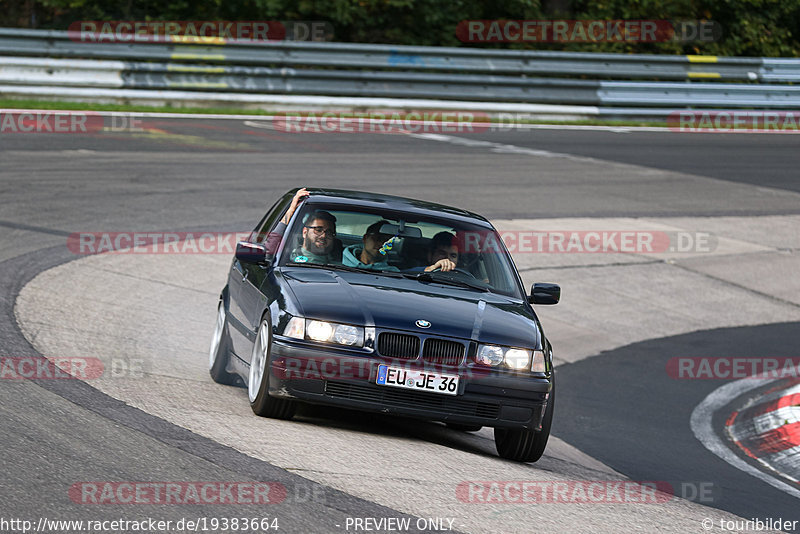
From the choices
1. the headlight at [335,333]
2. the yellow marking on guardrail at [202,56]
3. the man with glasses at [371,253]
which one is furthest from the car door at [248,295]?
the yellow marking on guardrail at [202,56]

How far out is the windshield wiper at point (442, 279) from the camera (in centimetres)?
781

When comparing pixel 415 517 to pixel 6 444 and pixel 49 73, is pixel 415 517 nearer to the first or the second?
pixel 6 444

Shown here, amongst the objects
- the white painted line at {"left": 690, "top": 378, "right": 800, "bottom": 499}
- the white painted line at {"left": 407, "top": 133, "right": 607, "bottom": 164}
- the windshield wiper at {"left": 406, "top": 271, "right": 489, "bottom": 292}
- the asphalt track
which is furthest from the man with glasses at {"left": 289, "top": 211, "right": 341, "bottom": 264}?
the white painted line at {"left": 407, "top": 133, "right": 607, "bottom": 164}

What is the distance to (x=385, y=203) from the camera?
8.37 metres

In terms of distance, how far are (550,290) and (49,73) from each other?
16744 millimetres

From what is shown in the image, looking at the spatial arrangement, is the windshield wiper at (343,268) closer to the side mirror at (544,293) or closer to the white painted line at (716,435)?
the side mirror at (544,293)

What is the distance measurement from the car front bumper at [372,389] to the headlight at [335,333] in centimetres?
6

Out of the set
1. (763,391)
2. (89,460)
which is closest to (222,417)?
(89,460)

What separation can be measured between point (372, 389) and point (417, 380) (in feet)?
0.86

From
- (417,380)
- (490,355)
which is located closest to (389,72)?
(490,355)

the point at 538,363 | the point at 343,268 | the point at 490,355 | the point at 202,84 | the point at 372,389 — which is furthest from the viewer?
the point at 202,84

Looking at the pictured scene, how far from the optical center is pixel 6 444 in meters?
5.58

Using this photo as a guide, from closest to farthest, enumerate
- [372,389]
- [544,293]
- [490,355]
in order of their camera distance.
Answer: [372,389] < [490,355] < [544,293]

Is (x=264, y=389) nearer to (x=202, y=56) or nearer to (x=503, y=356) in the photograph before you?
(x=503, y=356)
